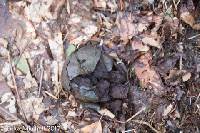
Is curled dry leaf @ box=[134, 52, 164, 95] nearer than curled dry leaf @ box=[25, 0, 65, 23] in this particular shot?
Yes

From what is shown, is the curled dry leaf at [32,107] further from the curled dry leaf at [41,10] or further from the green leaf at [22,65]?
the curled dry leaf at [41,10]

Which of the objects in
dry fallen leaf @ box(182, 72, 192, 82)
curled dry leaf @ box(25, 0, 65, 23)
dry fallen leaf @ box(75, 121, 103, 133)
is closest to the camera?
dry fallen leaf @ box(75, 121, 103, 133)

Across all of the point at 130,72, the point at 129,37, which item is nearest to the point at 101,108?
the point at 130,72

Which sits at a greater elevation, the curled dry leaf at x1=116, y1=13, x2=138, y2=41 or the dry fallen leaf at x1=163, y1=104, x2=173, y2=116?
the curled dry leaf at x1=116, y1=13, x2=138, y2=41

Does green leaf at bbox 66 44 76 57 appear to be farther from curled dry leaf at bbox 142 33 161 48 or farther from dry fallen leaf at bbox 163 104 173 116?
dry fallen leaf at bbox 163 104 173 116

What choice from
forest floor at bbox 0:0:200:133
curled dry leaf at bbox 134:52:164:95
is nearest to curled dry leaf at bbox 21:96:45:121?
forest floor at bbox 0:0:200:133

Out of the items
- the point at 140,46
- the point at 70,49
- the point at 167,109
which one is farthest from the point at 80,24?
the point at 167,109

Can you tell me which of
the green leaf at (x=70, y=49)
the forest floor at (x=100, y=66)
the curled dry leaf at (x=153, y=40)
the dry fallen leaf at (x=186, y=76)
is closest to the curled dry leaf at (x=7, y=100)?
the forest floor at (x=100, y=66)
